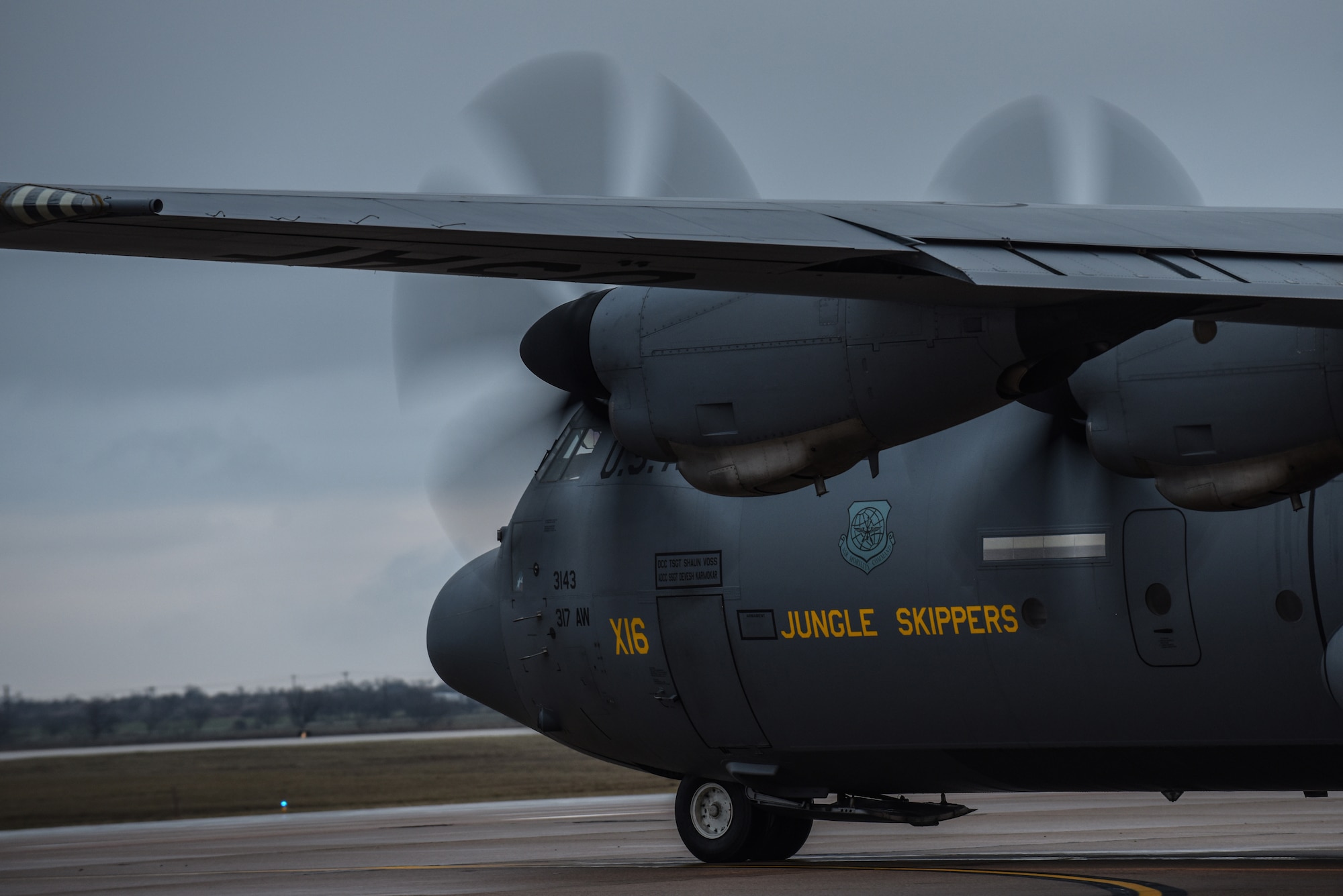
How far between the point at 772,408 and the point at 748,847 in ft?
29.5

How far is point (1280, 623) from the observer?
39.9ft

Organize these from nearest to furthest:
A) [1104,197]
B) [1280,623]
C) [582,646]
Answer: [1280,623] → [1104,197] → [582,646]

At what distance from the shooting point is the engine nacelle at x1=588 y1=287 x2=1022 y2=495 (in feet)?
27.9

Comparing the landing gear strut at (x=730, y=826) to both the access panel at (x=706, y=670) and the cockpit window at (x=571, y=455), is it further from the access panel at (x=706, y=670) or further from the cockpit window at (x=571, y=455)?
the cockpit window at (x=571, y=455)

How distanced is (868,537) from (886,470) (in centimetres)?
67

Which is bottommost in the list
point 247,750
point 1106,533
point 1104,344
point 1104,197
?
point 247,750

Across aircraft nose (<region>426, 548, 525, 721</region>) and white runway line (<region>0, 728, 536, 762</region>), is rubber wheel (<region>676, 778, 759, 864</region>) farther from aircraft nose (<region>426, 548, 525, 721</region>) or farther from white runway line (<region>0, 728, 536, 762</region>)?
white runway line (<region>0, 728, 536, 762</region>)

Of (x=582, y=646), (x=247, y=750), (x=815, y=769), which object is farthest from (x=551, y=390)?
(x=247, y=750)

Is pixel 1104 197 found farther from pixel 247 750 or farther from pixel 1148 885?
pixel 247 750

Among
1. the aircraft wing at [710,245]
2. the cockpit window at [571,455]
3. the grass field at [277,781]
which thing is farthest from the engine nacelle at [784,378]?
the grass field at [277,781]

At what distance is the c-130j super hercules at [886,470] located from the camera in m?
7.37

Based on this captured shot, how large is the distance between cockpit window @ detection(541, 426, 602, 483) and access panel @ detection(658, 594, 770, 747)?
180 centimetres

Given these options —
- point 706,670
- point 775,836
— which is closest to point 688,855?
point 775,836

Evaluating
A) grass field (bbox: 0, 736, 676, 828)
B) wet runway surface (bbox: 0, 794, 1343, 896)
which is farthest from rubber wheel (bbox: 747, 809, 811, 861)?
grass field (bbox: 0, 736, 676, 828)
